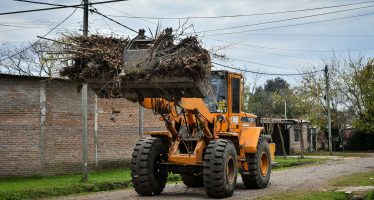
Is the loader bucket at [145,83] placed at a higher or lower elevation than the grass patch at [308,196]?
higher

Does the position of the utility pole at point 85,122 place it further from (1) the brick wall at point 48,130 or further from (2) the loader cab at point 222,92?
(2) the loader cab at point 222,92

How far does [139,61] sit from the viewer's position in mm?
11602

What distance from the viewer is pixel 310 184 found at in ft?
55.2

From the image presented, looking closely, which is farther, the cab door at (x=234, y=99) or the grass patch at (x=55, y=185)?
the cab door at (x=234, y=99)

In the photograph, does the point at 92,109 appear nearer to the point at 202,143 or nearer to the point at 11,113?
the point at 11,113

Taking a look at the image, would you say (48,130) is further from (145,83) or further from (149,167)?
(145,83)

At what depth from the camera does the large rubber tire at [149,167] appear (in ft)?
44.3

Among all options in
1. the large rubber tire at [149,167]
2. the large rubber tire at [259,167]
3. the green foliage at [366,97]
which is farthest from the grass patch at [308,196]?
the green foliage at [366,97]

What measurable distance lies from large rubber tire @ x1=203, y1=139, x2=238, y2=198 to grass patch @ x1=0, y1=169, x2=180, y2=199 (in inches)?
195

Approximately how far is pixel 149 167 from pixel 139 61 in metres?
3.17

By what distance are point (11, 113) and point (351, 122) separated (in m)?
37.3

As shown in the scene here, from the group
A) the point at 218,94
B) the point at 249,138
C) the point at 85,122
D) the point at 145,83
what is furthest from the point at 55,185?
the point at 145,83

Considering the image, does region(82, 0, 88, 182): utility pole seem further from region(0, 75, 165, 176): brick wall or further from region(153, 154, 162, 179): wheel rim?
region(153, 154, 162, 179): wheel rim

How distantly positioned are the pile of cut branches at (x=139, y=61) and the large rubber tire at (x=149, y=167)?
278 centimetres
